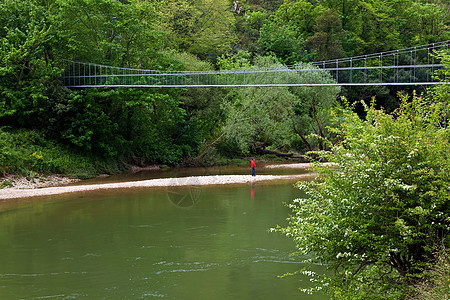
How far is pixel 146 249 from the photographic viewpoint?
46.8ft

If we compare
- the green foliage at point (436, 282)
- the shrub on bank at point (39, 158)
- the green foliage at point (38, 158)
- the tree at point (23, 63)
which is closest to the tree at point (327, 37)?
the shrub on bank at point (39, 158)

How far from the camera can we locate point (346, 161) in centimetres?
880

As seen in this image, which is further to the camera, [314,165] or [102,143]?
[102,143]

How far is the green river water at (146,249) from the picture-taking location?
1096 cm

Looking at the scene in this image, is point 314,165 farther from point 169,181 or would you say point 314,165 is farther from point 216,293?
point 169,181

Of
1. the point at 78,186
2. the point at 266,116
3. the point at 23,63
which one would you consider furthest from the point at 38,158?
the point at 266,116

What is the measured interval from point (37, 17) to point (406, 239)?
29012mm

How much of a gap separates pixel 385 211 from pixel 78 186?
67.5 ft

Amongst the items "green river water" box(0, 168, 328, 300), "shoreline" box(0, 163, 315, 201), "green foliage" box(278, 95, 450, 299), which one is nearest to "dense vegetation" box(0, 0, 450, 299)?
"green foliage" box(278, 95, 450, 299)

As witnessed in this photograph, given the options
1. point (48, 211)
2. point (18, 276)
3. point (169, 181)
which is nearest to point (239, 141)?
point (169, 181)

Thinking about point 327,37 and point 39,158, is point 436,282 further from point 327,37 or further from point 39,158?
point 327,37

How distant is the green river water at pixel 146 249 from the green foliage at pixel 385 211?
94.0 inches

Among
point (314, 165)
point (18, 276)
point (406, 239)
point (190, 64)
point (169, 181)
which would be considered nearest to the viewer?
point (406, 239)

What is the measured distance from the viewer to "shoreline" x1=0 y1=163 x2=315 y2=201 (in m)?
23.6
